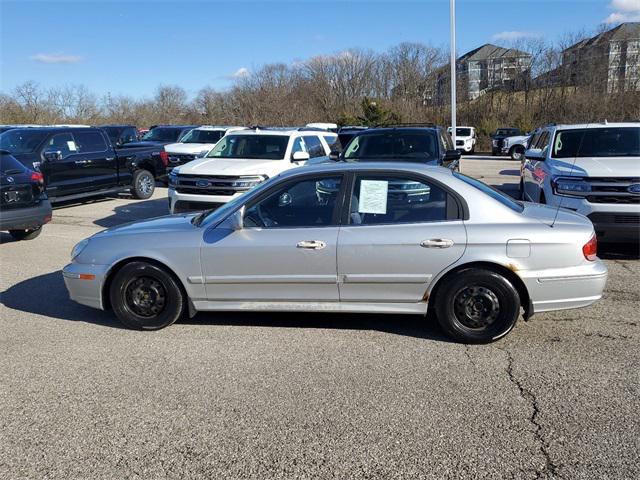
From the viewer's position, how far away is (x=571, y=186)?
313 inches

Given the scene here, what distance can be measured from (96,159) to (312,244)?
10.2 m

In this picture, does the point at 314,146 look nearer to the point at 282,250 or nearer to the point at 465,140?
the point at 282,250

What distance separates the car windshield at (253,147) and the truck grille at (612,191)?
5663 mm

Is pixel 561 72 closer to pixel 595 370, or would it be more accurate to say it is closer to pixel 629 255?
pixel 629 255

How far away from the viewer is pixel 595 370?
4.21m

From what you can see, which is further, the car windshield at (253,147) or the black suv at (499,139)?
the black suv at (499,139)

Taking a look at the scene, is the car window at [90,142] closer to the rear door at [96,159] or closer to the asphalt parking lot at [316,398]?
the rear door at [96,159]

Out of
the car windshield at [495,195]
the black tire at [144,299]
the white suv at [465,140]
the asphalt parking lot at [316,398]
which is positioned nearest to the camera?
the asphalt parking lot at [316,398]

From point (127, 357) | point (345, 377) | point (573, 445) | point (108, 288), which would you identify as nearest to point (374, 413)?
point (345, 377)

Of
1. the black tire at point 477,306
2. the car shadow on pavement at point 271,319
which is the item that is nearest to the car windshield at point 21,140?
the car shadow on pavement at point 271,319

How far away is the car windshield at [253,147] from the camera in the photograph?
11.2 meters

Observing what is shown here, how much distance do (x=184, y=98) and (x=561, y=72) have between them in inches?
1471

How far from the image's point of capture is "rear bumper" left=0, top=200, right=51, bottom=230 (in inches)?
352

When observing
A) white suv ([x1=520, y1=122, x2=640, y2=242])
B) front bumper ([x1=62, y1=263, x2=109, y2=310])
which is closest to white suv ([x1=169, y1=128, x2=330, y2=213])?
white suv ([x1=520, y1=122, x2=640, y2=242])
